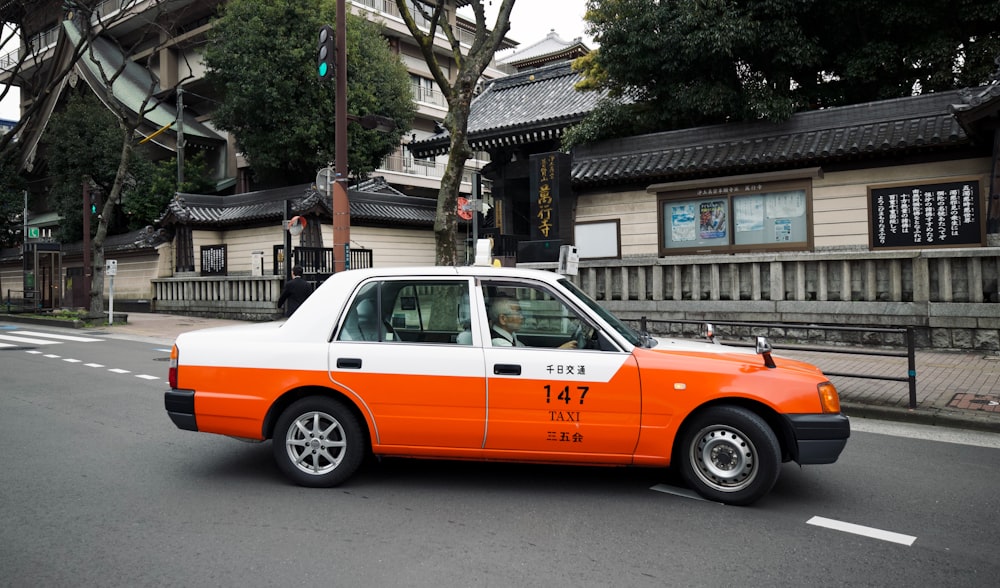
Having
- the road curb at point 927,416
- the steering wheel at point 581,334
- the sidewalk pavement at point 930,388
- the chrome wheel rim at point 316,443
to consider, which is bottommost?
the road curb at point 927,416

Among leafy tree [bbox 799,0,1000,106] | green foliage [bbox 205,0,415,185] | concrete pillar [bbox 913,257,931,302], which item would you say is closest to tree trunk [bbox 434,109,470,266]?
concrete pillar [bbox 913,257,931,302]

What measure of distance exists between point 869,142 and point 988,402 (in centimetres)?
742

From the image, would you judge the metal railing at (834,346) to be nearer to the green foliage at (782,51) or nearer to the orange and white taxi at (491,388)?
the orange and white taxi at (491,388)

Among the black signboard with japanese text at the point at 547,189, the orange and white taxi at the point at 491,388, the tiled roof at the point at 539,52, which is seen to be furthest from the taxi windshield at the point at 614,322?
the tiled roof at the point at 539,52

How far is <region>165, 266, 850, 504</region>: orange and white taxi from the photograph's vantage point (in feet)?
14.4

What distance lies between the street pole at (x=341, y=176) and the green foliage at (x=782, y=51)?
655 cm

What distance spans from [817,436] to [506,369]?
206 centimetres

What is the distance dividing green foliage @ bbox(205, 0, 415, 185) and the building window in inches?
595

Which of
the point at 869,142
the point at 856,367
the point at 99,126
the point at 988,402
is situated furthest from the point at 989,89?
the point at 99,126

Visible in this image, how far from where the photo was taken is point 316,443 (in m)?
4.74

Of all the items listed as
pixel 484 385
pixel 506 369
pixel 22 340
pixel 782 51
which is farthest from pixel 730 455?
pixel 22 340

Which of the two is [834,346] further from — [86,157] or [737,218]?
[86,157]

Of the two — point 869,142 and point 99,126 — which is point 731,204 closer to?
point 869,142

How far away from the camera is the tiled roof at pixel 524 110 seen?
65.1 feet
